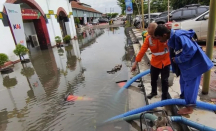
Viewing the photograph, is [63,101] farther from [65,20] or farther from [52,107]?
[65,20]

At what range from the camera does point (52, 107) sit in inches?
154

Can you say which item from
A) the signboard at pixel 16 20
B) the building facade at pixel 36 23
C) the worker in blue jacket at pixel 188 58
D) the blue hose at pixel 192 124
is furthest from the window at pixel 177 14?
the building facade at pixel 36 23

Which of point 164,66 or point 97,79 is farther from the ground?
point 164,66

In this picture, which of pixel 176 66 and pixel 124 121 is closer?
pixel 176 66

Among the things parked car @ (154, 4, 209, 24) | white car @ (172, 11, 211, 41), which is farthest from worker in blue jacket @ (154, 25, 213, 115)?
parked car @ (154, 4, 209, 24)

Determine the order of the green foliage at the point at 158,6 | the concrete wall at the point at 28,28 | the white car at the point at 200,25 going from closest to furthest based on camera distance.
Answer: the white car at the point at 200,25 → the concrete wall at the point at 28,28 → the green foliage at the point at 158,6

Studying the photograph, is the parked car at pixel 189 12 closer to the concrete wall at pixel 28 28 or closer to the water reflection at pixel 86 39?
the water reflection at pixel 86 39

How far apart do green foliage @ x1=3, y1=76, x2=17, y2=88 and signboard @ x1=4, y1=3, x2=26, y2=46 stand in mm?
3806

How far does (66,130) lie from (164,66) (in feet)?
7.42

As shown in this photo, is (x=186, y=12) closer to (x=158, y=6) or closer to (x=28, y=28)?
(x=28, y=28)

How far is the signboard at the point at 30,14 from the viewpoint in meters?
10.8

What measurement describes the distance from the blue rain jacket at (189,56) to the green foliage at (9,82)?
228 inches

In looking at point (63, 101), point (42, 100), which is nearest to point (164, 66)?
point (63, 101)

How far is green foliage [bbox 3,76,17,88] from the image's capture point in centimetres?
577
